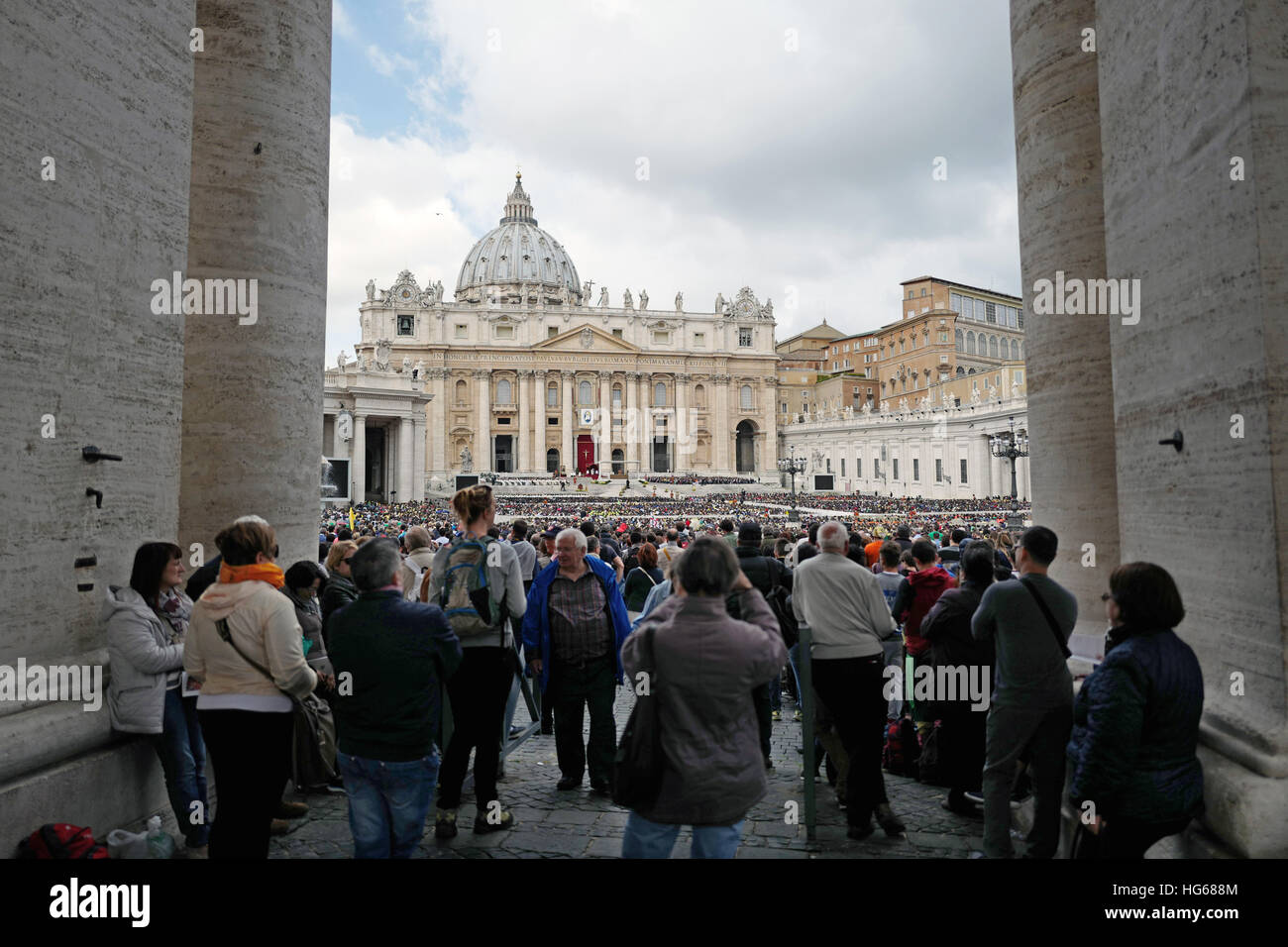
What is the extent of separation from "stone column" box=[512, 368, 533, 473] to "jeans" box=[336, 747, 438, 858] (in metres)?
72.0

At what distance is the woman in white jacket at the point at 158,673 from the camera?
3615mm

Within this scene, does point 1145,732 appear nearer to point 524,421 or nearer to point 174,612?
point 174,612

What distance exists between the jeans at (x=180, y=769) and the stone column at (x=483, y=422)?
2786 inches

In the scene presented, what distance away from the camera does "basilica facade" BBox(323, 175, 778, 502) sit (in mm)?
74062

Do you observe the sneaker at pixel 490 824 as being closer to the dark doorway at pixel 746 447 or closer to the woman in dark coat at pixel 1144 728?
the woman in dark coat at pixel 1144 728

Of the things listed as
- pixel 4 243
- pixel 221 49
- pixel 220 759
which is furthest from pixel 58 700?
pixel 221 49

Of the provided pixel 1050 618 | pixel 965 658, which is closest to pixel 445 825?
pixel 965 658

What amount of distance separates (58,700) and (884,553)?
5417 millimetres

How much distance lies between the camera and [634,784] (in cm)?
268

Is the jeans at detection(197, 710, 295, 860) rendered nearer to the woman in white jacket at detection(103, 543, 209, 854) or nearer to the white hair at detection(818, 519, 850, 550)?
the woman in white jacket at detection(103, 543, 209, 854)

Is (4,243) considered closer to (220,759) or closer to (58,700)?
(58,700)

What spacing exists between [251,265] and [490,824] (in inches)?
152

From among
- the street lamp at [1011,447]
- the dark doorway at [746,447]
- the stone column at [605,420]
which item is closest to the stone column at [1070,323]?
the street lamp at [1011,447]

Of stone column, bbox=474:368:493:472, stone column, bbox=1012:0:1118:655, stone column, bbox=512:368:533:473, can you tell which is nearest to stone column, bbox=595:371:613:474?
stone column, bbox=512:368:533:473
